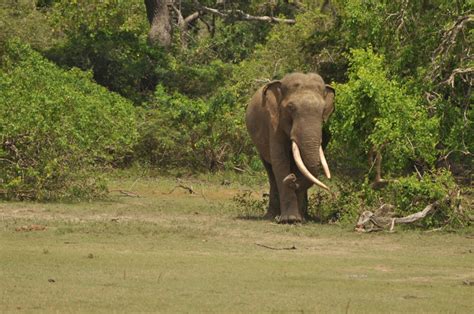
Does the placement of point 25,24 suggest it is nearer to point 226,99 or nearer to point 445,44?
point 226,99

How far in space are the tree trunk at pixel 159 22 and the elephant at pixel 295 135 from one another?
13292 mm

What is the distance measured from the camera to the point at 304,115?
16.1m

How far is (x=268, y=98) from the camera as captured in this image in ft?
55.6

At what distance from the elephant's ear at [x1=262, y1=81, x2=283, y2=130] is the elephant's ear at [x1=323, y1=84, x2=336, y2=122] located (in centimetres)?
65

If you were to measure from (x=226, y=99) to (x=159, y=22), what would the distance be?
5.63 m

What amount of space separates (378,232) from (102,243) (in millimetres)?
3747

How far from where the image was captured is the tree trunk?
30.3m

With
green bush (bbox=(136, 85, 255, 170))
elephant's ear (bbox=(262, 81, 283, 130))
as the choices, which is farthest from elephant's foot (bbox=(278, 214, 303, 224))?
green bush (bbox=(136, 85, 255, 170))

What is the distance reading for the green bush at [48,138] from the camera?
60.8 ft

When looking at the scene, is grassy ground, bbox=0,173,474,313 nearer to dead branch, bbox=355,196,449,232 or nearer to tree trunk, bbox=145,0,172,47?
dead branch, bbox=355,196,449,232

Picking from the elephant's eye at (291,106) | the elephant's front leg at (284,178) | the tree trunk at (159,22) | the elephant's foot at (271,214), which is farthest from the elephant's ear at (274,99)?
the tree trunk at (159,22)

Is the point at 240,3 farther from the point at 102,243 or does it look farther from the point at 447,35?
the point at 102,243

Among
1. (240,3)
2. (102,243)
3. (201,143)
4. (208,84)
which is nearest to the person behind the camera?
(102,243)

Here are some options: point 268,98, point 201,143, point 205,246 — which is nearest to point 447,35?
point 268,98
